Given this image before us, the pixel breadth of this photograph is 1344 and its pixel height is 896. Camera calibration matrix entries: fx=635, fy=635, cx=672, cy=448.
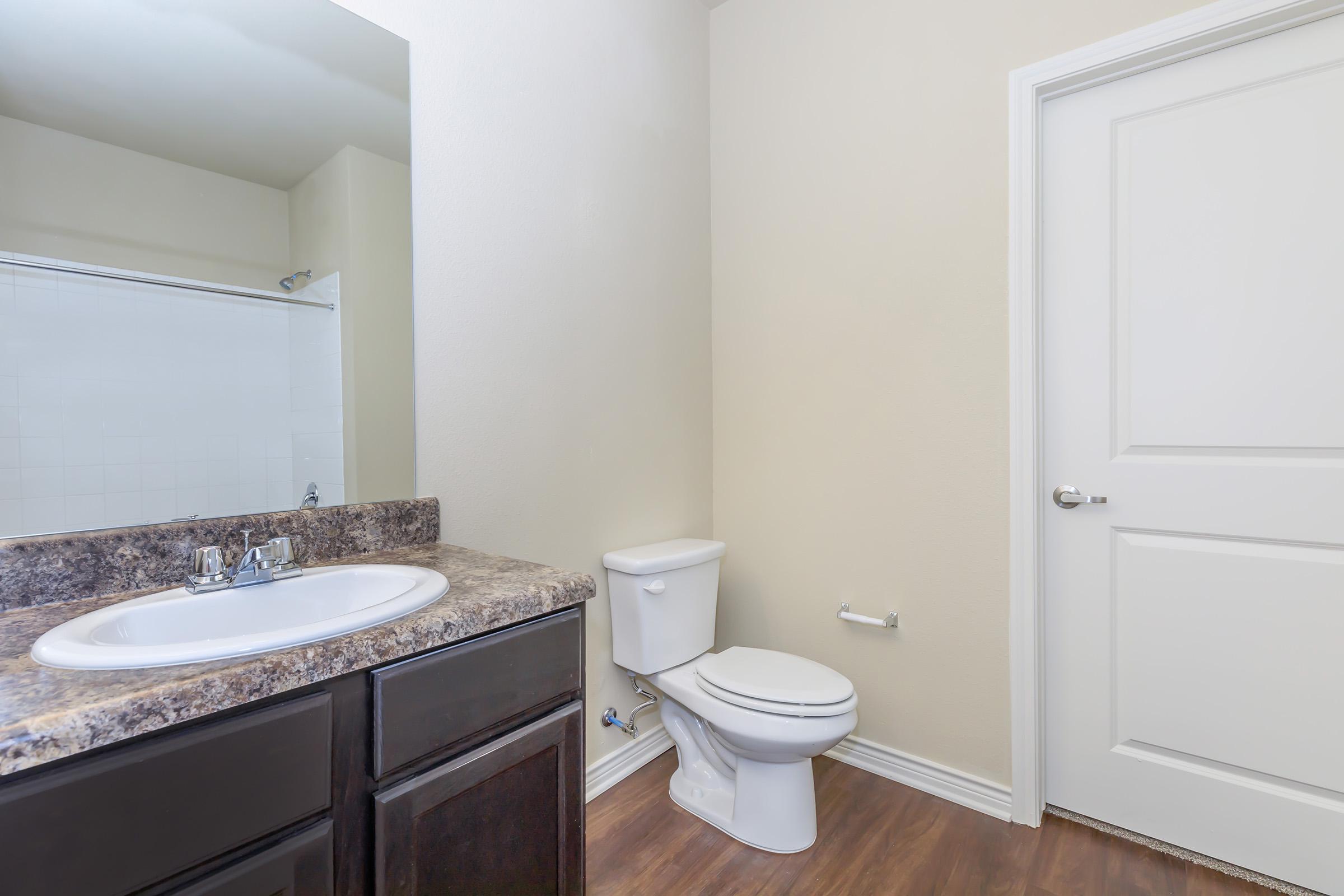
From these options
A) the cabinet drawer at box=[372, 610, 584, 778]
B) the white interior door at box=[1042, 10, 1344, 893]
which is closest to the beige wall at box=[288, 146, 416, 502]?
the cabinet drawer at box=[372, 610, 584, 778]

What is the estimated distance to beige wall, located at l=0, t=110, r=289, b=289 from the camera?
96cm

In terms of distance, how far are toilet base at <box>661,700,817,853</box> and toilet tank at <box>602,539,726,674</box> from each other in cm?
22

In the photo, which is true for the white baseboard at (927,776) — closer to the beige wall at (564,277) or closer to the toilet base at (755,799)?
the toilet base at (755,799)

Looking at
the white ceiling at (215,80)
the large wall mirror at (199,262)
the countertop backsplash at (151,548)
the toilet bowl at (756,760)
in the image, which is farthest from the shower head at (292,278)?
the toilet bowl at (756,760)

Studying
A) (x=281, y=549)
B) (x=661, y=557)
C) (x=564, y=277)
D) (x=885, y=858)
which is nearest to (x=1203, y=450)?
(x=885, y=858)

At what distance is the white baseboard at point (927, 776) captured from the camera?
1732 millimetres

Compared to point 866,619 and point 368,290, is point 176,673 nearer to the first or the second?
point 368,290

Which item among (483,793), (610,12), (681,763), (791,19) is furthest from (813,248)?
(483,793)

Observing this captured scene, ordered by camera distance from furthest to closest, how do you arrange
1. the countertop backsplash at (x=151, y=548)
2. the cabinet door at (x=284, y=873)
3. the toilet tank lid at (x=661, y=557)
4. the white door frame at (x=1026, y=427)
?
1. the toilet tank lid at (x=661, y=557)
2. the white door frame at (x=1026, y=427)
3. the countertop backsplash at (x=151, y=548)
4. the cabinet door at (x=284, y=873)

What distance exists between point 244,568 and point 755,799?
1.28 metres

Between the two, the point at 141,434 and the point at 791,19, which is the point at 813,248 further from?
the point at 141,434

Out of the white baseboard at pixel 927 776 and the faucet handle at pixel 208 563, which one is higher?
the faucet handle at pixel 208 563

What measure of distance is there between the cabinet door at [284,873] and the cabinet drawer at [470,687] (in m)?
0.09

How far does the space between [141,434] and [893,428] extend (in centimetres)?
176
